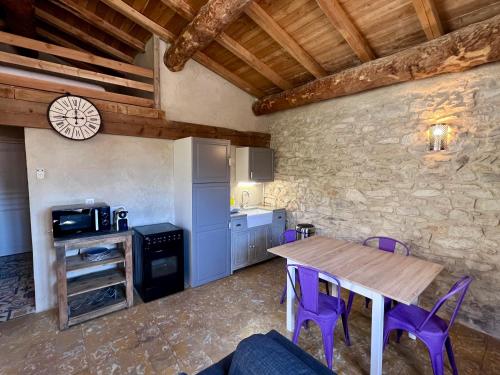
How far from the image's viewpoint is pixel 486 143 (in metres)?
2.45

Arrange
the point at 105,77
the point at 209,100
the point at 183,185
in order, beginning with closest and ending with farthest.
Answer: the point at 105,77
the point at 183,185
the point at 209,100

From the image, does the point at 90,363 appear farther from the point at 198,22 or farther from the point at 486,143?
the point at 486,143

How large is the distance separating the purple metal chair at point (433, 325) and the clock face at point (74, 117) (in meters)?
3.79

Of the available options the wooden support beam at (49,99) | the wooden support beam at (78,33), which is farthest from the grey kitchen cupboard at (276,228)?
the wooden support beam at (78,33)

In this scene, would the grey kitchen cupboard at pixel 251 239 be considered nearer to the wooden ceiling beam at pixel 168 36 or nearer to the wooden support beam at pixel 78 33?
the wooden ceiling beam at pixel 168 36

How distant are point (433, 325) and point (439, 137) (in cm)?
194

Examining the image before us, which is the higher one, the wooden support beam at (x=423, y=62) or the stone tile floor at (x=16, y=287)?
the wooden support beam at (x=423, y=62)

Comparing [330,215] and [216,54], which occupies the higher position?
[216,54]

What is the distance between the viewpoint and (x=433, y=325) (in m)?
1.90

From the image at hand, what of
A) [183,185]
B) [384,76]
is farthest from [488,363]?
[183,185]

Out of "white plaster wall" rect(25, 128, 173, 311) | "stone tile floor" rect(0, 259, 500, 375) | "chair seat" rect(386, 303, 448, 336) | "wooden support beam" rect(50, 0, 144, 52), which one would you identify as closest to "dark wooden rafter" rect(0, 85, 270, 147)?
"white plaster wall" rect(25, 128, 173, 311)

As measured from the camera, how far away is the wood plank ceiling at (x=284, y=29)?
2.46 m

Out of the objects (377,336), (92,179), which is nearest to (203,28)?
(92,179)

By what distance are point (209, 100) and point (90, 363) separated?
12.5 feet
